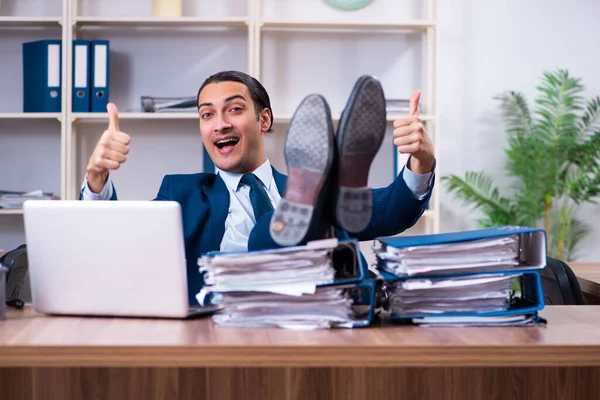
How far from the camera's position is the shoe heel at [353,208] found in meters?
1.23

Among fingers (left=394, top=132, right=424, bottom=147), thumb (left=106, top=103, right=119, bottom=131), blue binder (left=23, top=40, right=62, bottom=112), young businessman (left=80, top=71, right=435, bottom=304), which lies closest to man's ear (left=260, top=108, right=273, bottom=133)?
young businessman (left=80, top=71, right=435, bottom=304)

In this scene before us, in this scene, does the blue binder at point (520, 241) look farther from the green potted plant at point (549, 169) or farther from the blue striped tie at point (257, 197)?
the green potted plant at point (549, 169)

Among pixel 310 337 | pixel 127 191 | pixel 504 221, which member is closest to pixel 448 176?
pixel 504 221

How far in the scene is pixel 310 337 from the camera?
1.19 meters

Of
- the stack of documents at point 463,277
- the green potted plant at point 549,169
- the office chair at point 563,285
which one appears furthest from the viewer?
the green potted plant at point 549,169

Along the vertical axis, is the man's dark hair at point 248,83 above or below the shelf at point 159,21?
below

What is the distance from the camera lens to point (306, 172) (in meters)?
1.22

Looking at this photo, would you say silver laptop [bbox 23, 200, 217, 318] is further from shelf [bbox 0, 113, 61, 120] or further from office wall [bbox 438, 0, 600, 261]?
office wall [bbox 438, 0, 600, 261]

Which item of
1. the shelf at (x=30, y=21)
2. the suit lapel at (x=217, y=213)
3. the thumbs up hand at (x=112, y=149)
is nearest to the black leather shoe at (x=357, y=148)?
the thumbs up hand at (x=112, y=149)

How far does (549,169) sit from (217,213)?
8.06 feet

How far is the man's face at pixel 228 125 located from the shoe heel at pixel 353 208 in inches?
39.0

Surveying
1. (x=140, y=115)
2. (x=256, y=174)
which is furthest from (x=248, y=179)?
(x=140, y=115)

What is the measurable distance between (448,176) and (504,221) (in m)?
0.40

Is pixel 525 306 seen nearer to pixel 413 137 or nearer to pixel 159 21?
pixel 413 137
